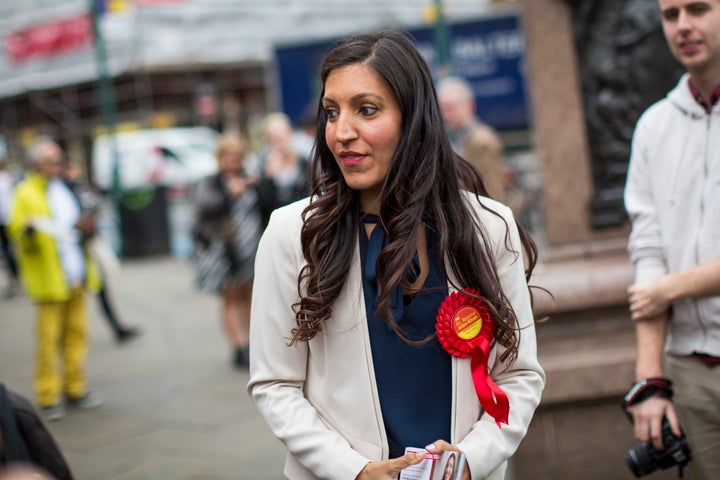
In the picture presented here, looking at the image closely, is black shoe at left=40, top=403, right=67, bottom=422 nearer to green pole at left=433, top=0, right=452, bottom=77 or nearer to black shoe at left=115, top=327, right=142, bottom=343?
black shoe at left=115, top=327, right=142, bottom=343

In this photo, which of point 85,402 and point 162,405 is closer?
point 162,405

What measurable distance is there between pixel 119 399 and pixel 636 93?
4658mm

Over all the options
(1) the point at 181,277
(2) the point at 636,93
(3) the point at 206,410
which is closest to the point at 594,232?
(2) the point at 636,93

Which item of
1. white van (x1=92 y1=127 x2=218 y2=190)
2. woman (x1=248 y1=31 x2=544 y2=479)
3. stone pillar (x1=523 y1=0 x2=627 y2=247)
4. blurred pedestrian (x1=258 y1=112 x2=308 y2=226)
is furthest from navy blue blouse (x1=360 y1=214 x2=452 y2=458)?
white van (x1=92 y1=127 x2=218 y2=190)

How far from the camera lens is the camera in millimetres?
2686

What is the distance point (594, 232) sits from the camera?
4.17 meters

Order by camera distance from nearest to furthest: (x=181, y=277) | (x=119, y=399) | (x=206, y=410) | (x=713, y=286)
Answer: (x=713, y=286) < (x=206, y=410) < (x=119, y=399) < (x=181, y=277)

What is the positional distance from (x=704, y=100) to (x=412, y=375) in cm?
130

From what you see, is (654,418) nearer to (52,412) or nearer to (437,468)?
(437,468)

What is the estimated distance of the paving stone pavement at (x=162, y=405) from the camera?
5.35 meters

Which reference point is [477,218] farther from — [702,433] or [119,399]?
[119,399]

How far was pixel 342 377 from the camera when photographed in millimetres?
2232

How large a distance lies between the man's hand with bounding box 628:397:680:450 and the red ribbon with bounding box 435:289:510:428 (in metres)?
0.67

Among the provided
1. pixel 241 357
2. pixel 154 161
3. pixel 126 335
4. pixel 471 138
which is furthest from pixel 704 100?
pixel 154 161
